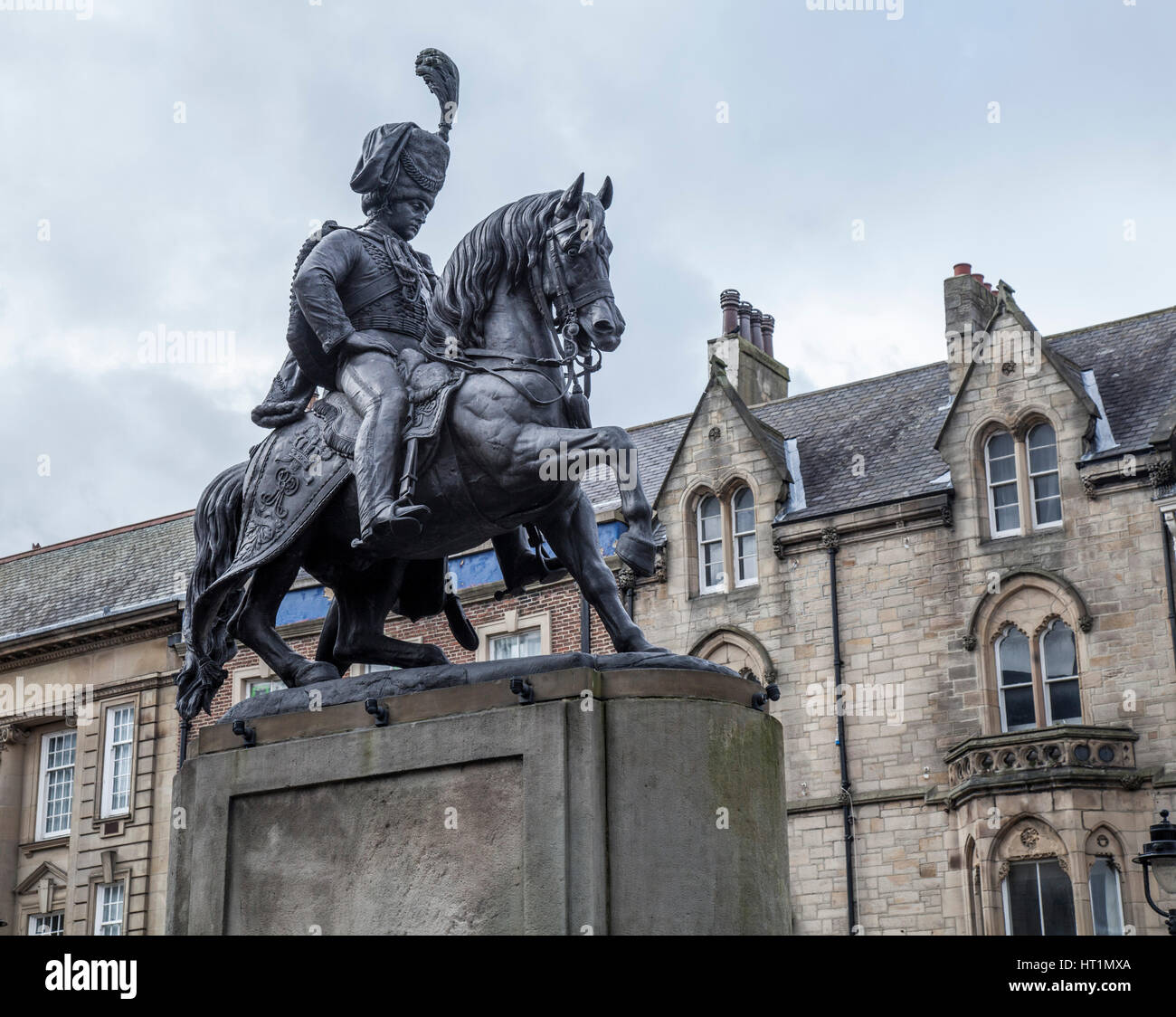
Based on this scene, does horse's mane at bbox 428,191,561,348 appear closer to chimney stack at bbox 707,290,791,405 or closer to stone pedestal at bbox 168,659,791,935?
stone pedestal at bbox 168,659,791,935

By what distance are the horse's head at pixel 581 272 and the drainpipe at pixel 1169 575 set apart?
19.6 metres

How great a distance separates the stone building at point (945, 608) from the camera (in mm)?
26375

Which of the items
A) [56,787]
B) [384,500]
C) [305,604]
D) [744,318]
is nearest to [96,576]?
[56,787]

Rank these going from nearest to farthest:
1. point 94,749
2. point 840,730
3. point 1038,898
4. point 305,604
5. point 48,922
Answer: point 1038,898 → point 840,730 → point 305,604 → point 94,749 → point 48,922

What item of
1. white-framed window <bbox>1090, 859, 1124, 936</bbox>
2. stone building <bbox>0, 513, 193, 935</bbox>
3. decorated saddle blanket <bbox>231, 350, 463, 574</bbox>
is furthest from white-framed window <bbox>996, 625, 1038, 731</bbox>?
decorated saddle blanket <bbox>231, 350, 463, 574</bbox>

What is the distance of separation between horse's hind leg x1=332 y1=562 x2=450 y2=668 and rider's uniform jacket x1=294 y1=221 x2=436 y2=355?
1.29 m

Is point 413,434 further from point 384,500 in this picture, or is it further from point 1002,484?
point 1002,484

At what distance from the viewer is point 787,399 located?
34438 mm

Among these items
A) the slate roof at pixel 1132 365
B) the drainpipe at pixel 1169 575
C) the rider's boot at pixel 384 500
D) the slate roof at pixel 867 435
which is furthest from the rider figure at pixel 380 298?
the slate roof at pixel 1132 365

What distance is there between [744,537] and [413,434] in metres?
22.4

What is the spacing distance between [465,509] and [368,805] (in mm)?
1629

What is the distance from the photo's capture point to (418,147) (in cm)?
1025

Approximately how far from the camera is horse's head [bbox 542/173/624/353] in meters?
9.14
